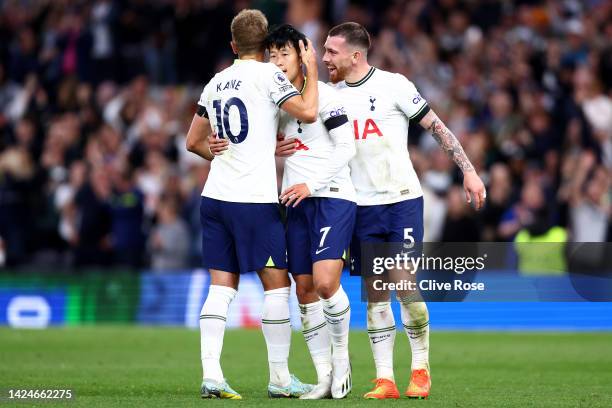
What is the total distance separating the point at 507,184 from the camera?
18.2 metres

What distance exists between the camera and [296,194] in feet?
30.7

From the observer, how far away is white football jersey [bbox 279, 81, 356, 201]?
371 inches

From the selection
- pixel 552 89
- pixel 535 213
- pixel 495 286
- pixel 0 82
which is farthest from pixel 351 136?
pixel 0 82

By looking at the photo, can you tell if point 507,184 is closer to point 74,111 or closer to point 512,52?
point 512,52

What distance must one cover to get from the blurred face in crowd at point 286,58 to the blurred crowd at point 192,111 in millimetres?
8622

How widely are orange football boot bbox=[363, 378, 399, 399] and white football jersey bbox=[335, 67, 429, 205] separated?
1.34 m

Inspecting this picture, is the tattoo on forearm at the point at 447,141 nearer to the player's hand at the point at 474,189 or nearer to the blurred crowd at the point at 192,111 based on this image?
the player's hand at the point at 474,189

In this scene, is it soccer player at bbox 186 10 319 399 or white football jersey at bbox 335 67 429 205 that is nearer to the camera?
soccer player at bbox 186 10 319 399

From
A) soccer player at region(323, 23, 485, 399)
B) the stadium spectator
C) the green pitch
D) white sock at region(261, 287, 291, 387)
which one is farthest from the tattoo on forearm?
the stadium spectator

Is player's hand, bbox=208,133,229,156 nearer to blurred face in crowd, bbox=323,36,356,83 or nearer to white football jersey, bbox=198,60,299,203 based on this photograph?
white football jersey, bbox=198,60,299,203

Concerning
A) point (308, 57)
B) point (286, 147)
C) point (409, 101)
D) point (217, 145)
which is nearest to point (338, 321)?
point (286, 147)

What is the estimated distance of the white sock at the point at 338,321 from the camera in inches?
372

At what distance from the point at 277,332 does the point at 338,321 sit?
1.51 ft

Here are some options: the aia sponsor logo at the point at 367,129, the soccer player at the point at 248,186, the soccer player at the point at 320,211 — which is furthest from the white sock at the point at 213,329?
the aia sponsor logo at the point at 367,129
